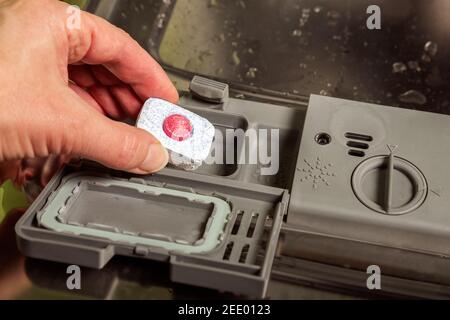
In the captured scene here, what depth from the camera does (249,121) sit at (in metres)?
0.77

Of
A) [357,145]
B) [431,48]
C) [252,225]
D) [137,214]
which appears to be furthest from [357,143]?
[431,48]

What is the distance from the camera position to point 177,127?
0.70m

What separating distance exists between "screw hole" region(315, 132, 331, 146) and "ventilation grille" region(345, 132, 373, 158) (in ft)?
0.09

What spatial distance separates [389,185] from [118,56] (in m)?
0.40

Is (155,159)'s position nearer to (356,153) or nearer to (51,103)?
A: (51,103)

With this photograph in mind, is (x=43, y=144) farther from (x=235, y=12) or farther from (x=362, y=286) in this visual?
(x=235, y=12)

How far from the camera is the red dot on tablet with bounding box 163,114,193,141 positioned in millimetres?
701

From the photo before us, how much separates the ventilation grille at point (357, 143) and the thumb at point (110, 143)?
10.0 inches

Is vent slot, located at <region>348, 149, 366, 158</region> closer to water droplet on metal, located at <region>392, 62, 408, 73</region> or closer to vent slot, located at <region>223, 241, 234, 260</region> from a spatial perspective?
vent slot, located at <region>223, 241, 234, 260</region>

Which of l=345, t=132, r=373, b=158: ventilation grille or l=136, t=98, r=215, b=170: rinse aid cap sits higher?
l=345, t=132, r=373, b=158: ventilation grille

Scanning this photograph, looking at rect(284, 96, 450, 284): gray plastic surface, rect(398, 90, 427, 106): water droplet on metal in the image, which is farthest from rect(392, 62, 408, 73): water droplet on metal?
rect(284, 96, 450, 284): gray plastic surface

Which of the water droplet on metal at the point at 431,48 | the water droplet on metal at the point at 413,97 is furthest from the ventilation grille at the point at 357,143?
the water droplet on metal at the point at 431,48

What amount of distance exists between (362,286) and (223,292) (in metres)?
0.17

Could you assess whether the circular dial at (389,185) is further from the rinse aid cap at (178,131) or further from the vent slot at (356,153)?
the rinse aid cap at (178,131)
